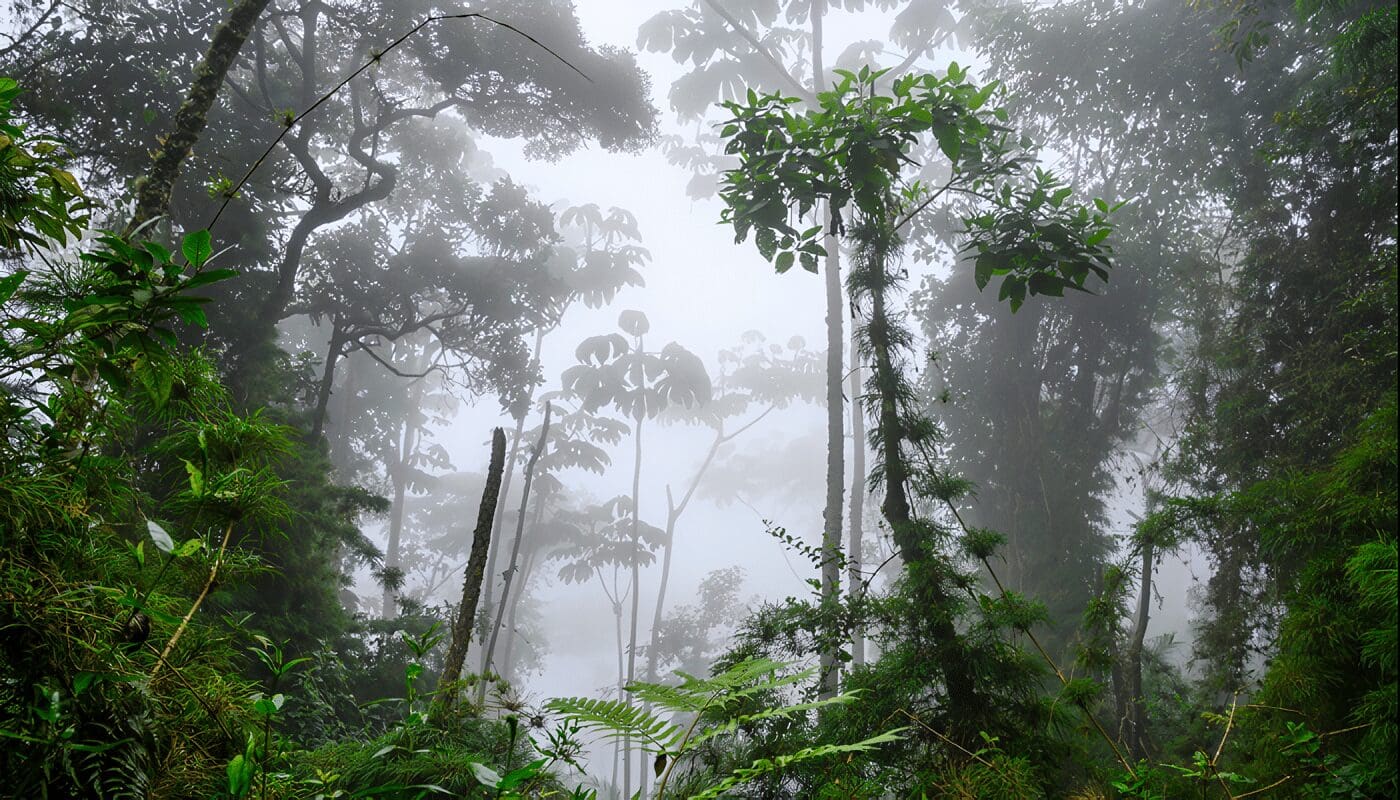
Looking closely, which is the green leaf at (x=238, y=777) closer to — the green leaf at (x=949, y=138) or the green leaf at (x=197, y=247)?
the green leaf at (x=197, y=247)

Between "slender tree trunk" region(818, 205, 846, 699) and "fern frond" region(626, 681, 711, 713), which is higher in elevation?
"slender tree trunk" region(818, 205, 846, 699)

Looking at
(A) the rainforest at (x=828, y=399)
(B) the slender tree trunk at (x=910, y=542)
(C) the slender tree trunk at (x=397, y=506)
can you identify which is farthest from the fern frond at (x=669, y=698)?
(C) the slender tree trunk at (x=397, y=506)

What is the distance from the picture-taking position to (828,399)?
8578 millimetres

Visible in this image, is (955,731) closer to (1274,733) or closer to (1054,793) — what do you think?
(1054,793)

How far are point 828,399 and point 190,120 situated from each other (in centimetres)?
719

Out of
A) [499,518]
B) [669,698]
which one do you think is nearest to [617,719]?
[669,698]

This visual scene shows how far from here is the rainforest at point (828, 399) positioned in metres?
1.11

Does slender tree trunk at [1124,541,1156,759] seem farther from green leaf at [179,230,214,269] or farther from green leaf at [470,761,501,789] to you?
green leaf at [179,230,214,269]

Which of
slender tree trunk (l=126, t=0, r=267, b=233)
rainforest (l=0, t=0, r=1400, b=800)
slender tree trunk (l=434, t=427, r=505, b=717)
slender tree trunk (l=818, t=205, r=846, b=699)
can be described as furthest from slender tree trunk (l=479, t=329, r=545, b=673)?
slender tree trunk (l=126, t=0, r=267, b=233)

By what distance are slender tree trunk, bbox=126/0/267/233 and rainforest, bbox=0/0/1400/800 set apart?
0.07 ft

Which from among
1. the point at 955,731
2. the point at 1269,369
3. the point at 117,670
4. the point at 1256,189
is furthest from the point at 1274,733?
the point at 1256,189

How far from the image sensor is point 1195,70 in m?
8.22

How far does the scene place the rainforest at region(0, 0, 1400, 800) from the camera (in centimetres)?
111

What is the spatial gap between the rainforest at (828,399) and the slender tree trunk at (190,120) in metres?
0.02
